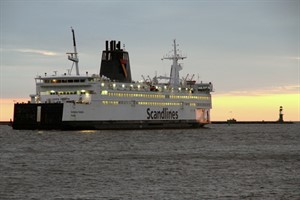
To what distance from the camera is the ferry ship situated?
8588cm

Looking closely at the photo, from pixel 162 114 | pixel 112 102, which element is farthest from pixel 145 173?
pixel 162 114

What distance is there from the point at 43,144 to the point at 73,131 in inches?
1069

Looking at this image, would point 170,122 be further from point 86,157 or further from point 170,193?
point 170,193

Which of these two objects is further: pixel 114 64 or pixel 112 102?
pixel 114 64

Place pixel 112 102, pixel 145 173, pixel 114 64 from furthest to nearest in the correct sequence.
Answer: pixel 114 64
pixel 112 102
pixel 145 173

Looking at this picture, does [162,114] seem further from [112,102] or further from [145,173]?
[145,173]

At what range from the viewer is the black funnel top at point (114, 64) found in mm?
101688

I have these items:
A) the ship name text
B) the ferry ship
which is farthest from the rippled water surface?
the ship name text

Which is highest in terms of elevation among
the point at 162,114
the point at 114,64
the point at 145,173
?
the point at 114,64

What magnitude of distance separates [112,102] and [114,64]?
39.5 ft

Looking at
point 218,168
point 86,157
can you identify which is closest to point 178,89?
point 86,157

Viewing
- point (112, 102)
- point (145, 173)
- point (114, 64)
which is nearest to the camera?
point (145, 173)

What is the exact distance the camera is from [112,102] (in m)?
91.4

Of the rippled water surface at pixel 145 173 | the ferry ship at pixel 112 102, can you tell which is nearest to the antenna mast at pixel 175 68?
the ferry ship at pixel 112 102
